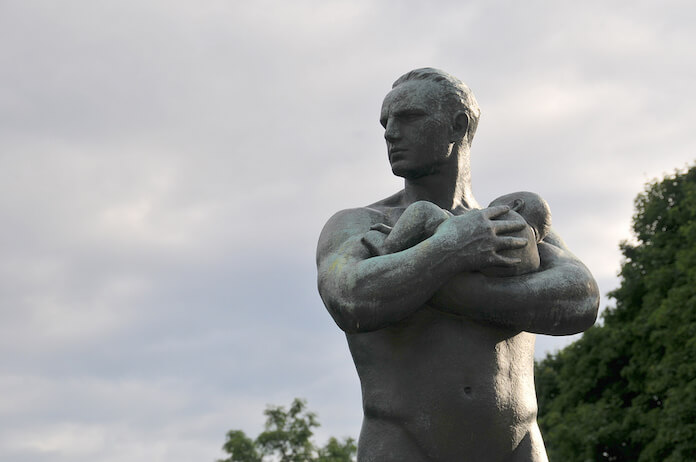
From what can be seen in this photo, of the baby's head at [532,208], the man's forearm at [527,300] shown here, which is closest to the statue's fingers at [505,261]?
the man's forearm at [527,300]

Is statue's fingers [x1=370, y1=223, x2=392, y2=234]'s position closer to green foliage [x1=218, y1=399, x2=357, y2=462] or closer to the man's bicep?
the man's bicep

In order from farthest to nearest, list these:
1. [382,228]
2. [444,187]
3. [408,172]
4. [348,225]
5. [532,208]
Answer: [444,187]
[408,172]
[348,225]
[532,208]
[382,228]

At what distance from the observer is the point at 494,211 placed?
272 inches

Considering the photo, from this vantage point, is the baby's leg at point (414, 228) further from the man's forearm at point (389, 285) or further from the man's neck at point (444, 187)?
the man's neck at point (444, 187)

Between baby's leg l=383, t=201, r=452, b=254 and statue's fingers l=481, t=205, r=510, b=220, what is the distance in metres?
0.24

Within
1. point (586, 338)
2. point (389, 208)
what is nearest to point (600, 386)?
point (586, 338)

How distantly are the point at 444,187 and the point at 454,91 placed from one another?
0.63 metres

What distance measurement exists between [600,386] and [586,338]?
1302 mm

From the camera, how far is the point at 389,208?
307 inches

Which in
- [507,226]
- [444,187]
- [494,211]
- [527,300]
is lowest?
[527,300]

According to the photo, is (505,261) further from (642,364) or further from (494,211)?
(642,364)

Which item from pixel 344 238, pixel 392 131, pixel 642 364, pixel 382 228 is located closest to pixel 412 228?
pixel 382 228

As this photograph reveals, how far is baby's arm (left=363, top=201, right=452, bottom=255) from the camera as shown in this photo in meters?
6.91

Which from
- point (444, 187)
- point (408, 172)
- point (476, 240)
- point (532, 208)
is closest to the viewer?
point (476, 240)
